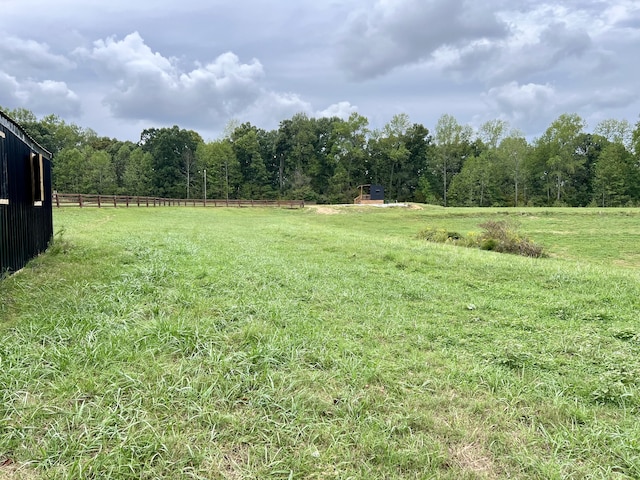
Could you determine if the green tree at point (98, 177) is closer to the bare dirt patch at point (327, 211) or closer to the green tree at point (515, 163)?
the bare dirt patch at point (327, 211)

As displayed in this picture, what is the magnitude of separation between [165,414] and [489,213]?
34.1 metres

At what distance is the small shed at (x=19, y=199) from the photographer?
18.3 ft

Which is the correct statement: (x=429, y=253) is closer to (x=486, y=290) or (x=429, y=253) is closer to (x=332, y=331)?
(x=486, y=290)

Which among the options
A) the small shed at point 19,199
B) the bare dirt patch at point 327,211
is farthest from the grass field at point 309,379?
the bare dirt patch at point 327,211

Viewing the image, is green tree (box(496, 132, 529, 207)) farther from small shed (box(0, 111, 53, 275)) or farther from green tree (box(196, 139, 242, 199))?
small shed (box(0, 111, 53, 275))

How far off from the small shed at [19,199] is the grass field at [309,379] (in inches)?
27.4

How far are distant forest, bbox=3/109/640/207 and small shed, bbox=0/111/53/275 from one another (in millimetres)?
51569

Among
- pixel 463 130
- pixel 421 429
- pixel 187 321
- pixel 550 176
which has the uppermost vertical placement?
pixel 463 130

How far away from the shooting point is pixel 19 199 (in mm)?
6371

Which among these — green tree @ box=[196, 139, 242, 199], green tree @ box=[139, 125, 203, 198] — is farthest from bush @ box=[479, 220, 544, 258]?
green tree @ box=[139, 125, 203, 198]

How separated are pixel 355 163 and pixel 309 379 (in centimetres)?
6287

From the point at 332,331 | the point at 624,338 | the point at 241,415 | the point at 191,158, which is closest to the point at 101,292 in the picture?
the point at 332,331

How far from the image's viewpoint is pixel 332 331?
12.2 feet

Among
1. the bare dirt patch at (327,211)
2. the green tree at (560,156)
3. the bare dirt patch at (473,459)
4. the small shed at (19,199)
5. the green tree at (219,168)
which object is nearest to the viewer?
the bare dirt patch at (473,459)
